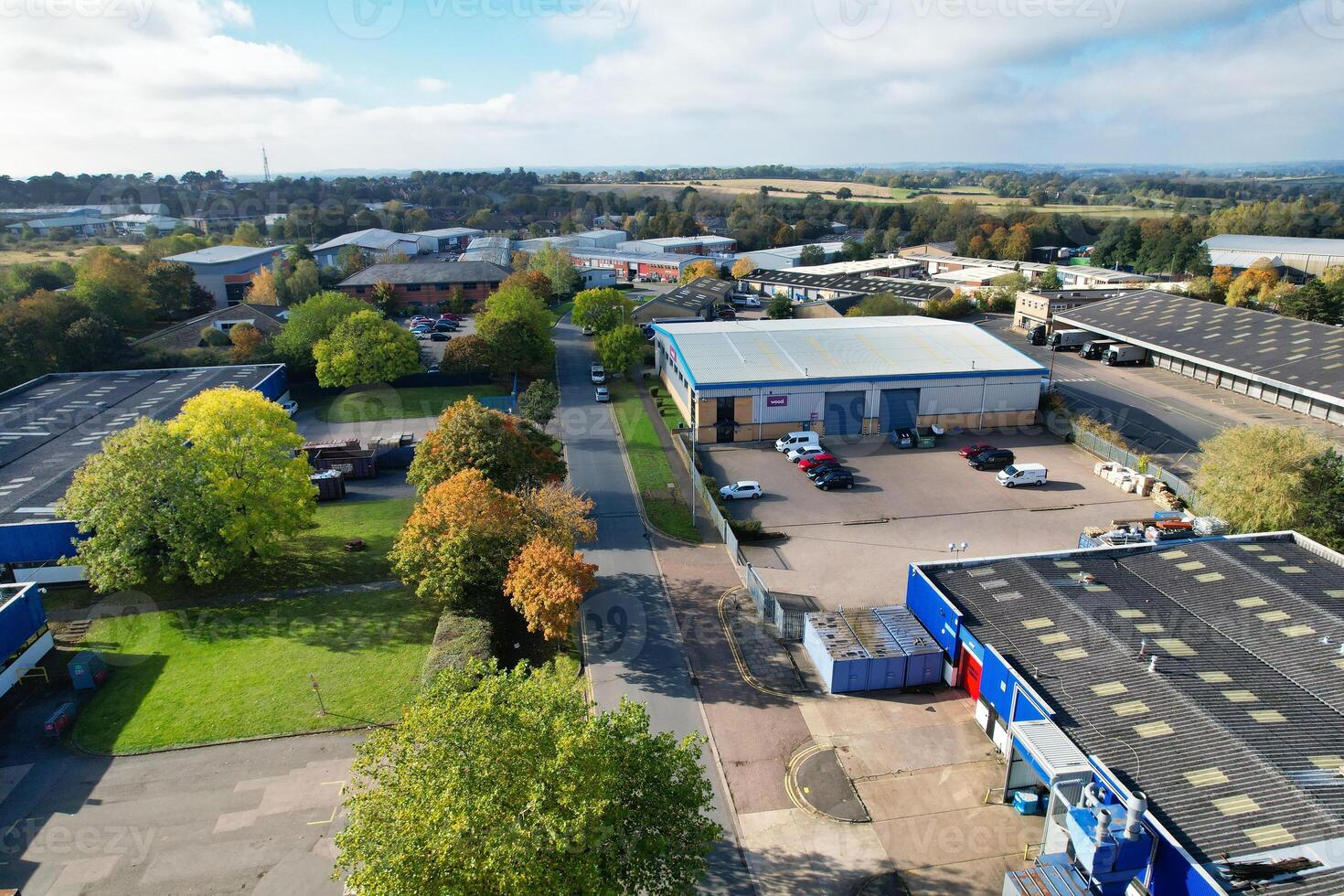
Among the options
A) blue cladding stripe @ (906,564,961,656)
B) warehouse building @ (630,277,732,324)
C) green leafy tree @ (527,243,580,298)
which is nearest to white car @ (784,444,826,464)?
blue cladding stripe @ (906,564,961,656)

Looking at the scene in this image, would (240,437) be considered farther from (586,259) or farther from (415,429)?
(586,259)

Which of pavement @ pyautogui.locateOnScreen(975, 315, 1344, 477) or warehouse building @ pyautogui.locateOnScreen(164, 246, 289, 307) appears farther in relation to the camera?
warehouse building @ pyautogui.locateOnScreen(164, 246, 289, 307)

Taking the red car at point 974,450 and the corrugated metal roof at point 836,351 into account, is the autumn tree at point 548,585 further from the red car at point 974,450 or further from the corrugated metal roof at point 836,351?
the red car at point 974,450

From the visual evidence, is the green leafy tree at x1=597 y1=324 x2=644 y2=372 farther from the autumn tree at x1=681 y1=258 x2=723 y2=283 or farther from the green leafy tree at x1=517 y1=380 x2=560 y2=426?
the autumn tree at x1=681 y1=258 x2=723 y2=283

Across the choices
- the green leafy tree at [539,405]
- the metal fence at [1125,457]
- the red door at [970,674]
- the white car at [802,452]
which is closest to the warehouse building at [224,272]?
the green leafy tree at [539,405]

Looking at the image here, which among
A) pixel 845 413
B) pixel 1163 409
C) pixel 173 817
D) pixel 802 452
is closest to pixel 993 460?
pixel 845 413

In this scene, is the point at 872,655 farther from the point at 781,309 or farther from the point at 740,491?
the point at 781,309
